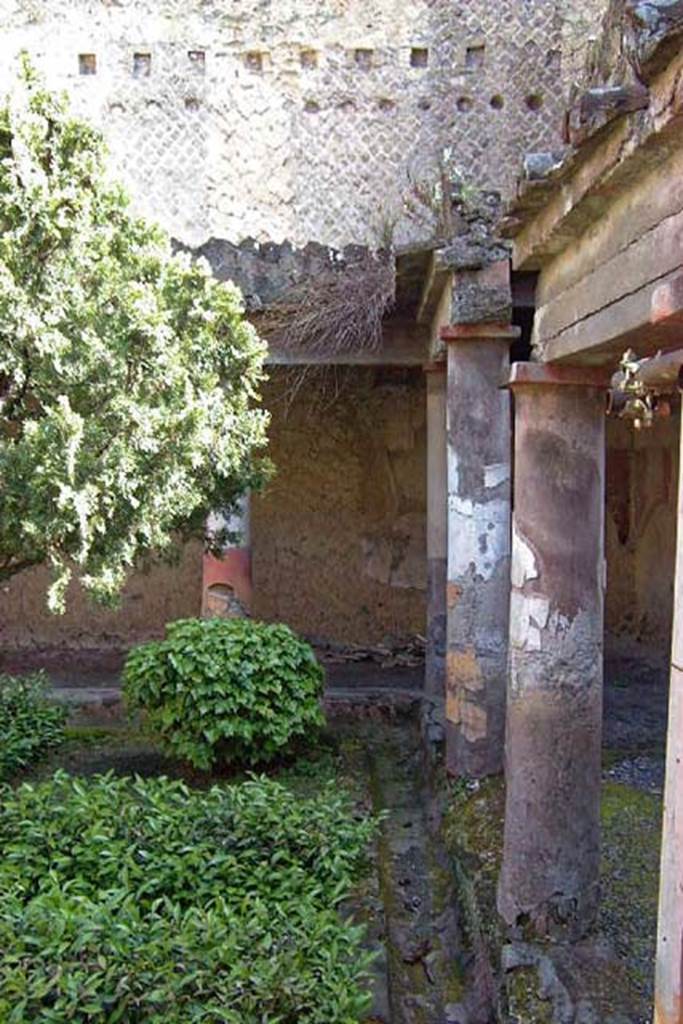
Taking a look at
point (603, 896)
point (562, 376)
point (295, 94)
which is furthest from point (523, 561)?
point (295, 94)

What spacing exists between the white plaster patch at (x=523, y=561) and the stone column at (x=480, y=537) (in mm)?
1888

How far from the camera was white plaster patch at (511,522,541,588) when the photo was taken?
396cm

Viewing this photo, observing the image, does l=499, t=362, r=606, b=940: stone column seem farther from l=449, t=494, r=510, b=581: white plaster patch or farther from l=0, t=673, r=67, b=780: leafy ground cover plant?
l=0, t=673, r=67, b=780: leafy ground cover plant

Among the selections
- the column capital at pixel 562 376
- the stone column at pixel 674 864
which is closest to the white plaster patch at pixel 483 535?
the column capital at pixel 562 376

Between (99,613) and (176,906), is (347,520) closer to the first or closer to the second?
(99,613)

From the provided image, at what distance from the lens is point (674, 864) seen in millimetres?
2488

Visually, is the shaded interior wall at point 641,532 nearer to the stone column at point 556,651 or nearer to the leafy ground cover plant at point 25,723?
the leafy ground cover plant at point 25,723

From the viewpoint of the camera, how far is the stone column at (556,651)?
3896 millimetres

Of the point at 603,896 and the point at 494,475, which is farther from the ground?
the point at 494,475

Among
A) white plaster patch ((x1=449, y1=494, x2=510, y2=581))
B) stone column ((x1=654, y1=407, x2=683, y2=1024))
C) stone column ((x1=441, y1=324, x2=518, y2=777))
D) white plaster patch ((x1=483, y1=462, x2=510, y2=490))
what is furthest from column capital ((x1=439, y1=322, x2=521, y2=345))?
stone column ((x1=654, y1=407, x2=683, y2=1024))

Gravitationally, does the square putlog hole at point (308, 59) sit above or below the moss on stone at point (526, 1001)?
above

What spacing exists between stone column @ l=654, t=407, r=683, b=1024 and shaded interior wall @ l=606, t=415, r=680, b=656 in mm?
7189

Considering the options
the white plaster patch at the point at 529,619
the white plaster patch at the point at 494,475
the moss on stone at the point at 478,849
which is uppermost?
the white plaster patch at the point at 494,475

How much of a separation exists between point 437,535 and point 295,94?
15.1 feet
